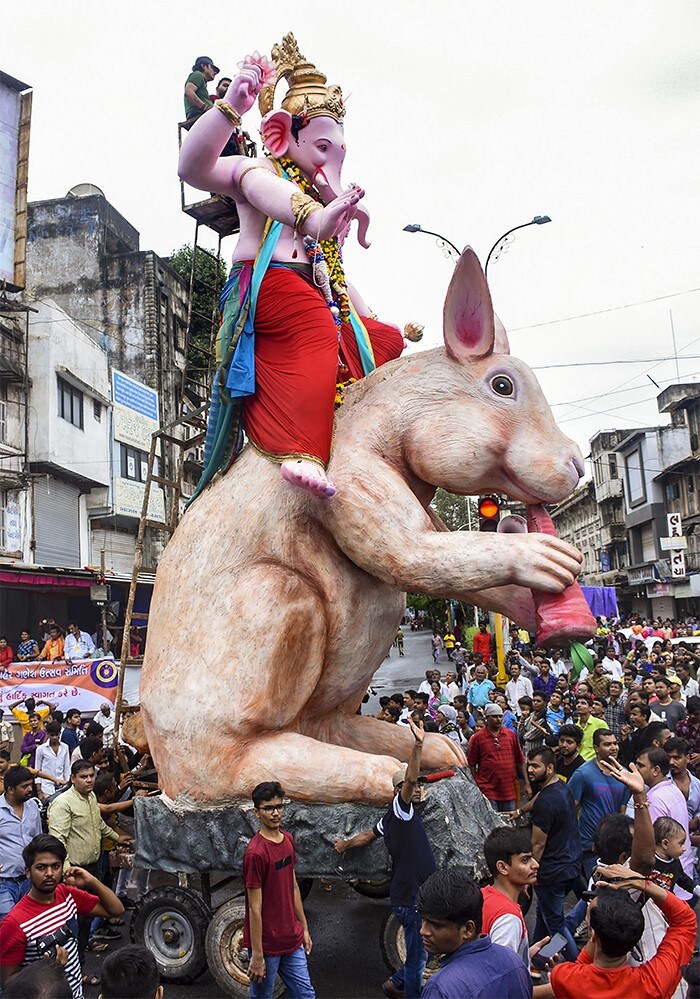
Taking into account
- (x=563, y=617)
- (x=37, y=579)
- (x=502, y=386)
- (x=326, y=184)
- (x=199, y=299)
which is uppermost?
(x=199, y=299)

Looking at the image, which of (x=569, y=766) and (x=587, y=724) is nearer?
(x=569, y=766)

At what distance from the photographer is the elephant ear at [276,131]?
507 cm

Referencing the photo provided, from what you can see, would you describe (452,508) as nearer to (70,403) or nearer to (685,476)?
(685,476)

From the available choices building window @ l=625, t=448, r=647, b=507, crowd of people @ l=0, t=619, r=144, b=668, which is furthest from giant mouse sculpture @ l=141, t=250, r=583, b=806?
building window @ l=625, t=448, r=647, b=507

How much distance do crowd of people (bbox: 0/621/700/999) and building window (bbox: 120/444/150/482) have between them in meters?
17.1

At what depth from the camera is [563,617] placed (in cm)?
421

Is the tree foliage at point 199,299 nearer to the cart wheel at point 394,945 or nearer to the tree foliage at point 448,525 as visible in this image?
the tree foliage at point 448,525

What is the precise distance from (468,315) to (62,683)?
25.9 ft

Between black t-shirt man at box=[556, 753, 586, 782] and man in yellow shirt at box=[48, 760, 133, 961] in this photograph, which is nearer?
man in yellow shirt at box=[48, 760, 133, 961]

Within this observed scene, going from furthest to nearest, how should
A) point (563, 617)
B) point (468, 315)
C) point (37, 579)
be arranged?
point (37, 579)
point (468, 315)
point (563, 617)

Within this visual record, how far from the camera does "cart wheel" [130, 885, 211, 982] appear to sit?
457 cm

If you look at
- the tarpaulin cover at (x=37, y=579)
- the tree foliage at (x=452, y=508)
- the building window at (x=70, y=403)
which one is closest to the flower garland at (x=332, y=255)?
the tarpaulin cover at (x=37, y=579)

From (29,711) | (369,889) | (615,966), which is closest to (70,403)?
(29,711)

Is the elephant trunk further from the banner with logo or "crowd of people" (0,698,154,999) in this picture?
the banner with logo
